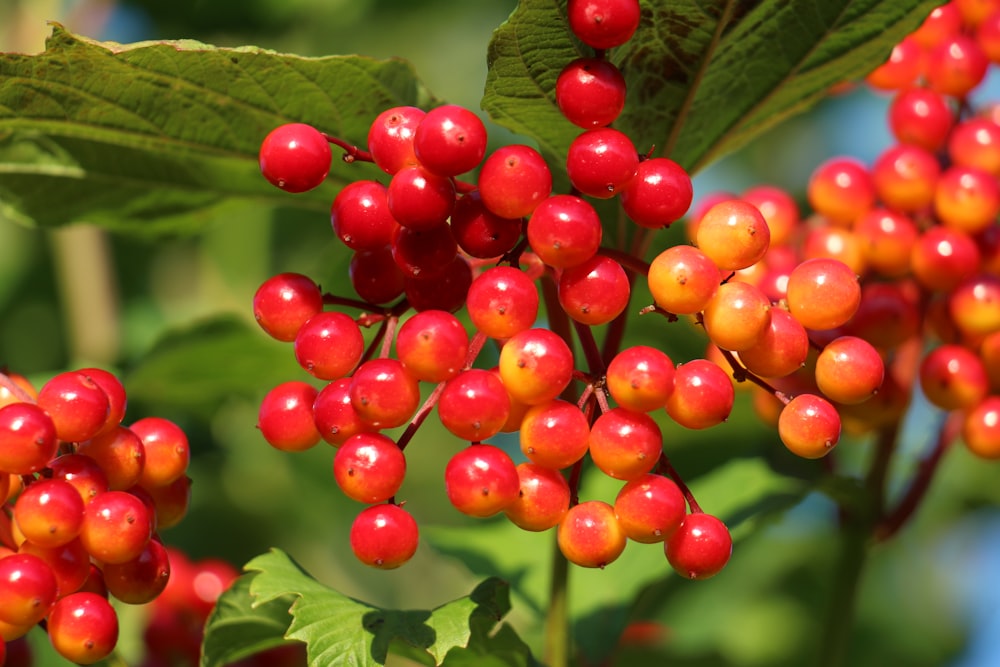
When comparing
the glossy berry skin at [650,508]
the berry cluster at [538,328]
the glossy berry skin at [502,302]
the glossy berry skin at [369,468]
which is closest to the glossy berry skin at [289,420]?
the berry cluster at [538,328]

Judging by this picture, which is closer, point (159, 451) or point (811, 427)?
point (811, 427)

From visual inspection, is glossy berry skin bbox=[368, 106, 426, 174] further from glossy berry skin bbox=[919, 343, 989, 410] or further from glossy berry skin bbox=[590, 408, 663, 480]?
glossy berry skin bbox=[919, 343, 989, 410]

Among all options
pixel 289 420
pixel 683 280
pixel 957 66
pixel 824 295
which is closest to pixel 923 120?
pixel 957 66

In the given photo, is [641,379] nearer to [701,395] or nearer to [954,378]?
[701,395]

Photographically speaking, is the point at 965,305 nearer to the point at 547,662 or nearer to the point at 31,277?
the point at 547,662

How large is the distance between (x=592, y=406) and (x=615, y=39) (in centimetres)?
36

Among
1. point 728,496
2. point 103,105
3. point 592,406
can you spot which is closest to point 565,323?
point 592,406

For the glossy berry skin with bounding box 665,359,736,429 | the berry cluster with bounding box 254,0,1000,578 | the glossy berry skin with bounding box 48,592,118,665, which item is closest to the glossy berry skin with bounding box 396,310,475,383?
the berry cluster with bounding box 254,0,1000,578

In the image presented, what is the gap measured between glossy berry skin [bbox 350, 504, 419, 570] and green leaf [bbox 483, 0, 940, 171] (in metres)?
0.47

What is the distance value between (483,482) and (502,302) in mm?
167

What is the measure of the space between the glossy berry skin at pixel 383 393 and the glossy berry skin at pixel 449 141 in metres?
0.19

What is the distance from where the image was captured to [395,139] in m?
1.20

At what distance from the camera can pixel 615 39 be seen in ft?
3.95

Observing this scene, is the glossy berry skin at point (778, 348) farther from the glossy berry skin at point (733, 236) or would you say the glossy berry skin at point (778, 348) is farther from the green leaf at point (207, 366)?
the green leaf at point (207, 366)
